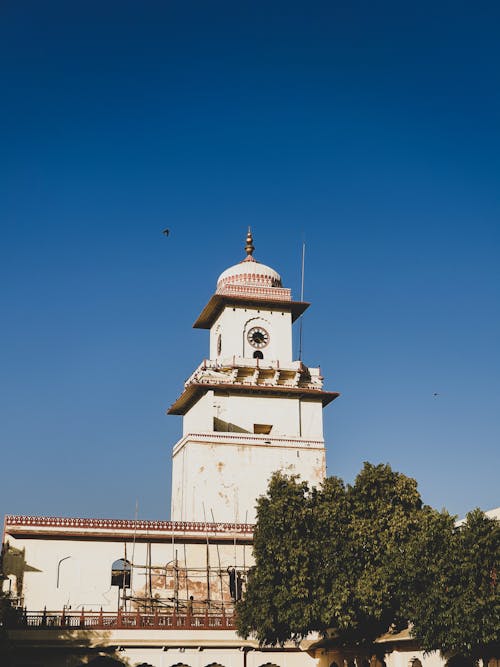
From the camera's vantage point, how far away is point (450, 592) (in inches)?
1109

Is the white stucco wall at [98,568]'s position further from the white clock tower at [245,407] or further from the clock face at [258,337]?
the clock face at [258,337]

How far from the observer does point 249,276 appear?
51875 millimetres

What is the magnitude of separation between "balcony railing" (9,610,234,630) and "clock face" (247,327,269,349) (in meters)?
17.5

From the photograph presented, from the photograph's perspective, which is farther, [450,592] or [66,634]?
[66,634]

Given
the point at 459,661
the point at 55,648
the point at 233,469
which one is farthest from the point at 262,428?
the point at 459,661

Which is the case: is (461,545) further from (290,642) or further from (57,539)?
(57,539)

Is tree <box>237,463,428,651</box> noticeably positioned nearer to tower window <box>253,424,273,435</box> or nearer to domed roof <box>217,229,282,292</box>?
tower window <box>253,424,273,435</box>

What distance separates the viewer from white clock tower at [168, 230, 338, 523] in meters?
45.1

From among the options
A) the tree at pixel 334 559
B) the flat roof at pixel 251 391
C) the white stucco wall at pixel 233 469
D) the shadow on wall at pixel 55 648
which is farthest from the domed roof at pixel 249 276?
the shadow on wall at pixel 55 648

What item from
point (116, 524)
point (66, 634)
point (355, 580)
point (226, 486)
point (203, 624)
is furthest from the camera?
point (226, 486)

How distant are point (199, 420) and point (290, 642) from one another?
14.7 metres

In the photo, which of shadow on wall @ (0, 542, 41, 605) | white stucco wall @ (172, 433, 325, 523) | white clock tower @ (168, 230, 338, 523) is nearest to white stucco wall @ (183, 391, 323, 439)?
white clock tower @ (168, 230, 338, 523)

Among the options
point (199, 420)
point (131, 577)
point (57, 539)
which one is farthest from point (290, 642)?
point (199, 420)

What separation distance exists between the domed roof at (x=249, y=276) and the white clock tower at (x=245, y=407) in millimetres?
66
